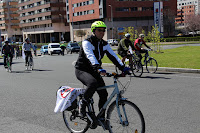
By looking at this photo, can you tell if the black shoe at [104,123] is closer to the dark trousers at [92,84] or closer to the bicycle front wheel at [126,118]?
the bicycle front wheel at [126,118]

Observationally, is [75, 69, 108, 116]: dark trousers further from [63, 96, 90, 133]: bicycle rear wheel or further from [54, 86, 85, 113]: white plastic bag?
[63, 96, 90, 133]: bicycle rear wheel

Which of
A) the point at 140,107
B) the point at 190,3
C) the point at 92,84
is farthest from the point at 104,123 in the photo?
the point at 190,3

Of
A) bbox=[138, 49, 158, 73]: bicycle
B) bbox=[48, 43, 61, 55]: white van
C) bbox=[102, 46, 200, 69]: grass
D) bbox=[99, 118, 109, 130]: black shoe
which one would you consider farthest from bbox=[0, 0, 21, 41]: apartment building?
bbox=[99, 118, 109, 130]: black shoe

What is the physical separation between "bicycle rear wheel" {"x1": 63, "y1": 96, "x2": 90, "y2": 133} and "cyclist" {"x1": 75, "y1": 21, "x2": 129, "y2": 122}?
0.69 ft

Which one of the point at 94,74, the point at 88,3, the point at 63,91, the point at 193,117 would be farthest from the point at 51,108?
the point at 88,3

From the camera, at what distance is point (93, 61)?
13.4 ft

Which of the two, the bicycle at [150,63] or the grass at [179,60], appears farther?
the grass at [179,60]

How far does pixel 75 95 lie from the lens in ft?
14.8

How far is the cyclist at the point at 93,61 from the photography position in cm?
421

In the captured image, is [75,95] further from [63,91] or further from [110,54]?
[110,54]

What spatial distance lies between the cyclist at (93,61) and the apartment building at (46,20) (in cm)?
8731

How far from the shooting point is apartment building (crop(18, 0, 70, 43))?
99.1m

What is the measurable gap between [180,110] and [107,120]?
2.48 metres

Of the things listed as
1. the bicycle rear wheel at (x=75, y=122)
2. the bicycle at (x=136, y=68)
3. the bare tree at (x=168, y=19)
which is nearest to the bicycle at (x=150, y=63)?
the bicycle at (x=136, y=68)
